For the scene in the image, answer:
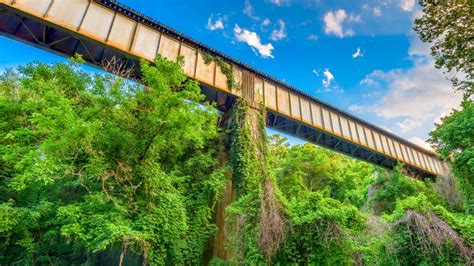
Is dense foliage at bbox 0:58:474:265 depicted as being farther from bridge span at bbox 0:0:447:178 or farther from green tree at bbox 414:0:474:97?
green tree at bbox 414:0:474:97

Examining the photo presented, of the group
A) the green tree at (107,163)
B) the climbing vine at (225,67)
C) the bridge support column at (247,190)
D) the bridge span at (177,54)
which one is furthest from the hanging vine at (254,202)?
the bridge span at (177,54)

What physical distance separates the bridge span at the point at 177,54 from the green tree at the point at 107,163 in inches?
58.6

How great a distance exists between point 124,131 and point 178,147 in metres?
2.36

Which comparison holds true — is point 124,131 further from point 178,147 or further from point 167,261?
point 167,261

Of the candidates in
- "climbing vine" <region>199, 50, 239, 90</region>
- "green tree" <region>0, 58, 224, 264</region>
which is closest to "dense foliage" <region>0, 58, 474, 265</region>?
"green tree" <region>0, 58, 224, 264</region>

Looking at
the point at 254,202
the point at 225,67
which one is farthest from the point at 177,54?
the point at 254,202

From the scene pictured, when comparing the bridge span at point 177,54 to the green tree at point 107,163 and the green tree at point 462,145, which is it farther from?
the green tree at point 462,145

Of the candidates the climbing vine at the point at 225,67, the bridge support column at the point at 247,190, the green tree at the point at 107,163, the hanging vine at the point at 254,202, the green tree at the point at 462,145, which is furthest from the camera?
the green tree at the point at 462,145

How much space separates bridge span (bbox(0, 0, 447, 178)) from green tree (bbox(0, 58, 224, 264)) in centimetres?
149

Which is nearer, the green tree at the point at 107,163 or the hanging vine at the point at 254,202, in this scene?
the green tree at the point at 107,163

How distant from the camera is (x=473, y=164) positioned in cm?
1423

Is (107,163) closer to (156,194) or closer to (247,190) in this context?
(156,194)

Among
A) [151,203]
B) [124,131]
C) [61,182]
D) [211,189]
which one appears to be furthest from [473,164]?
[61,182]

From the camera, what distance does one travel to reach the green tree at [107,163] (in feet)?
22.8
